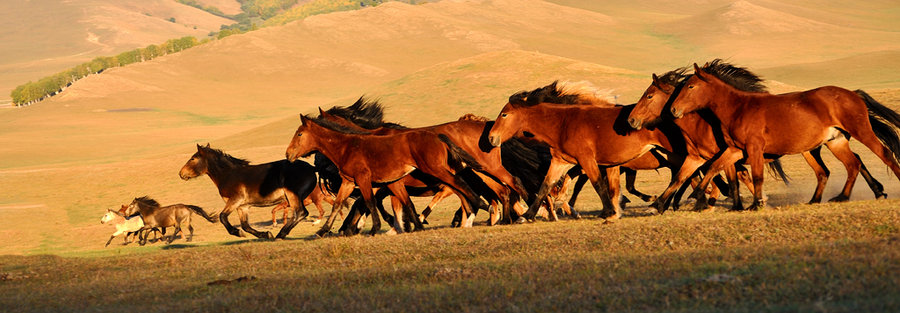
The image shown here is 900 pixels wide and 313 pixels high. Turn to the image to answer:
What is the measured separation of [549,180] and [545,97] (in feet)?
6.38

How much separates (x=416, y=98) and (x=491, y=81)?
499cm

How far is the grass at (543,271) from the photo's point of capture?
662cm

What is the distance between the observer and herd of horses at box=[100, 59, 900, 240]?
12375 mm

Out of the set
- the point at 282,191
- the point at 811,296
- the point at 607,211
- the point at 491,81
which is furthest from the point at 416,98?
the point at 811,296

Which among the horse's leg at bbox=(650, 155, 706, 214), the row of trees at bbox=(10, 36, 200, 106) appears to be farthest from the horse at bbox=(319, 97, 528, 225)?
the row of trees at bbox=(10, 36, 200, 106)

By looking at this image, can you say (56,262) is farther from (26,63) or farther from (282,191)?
(26,63)

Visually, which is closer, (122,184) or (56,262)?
(56,262)

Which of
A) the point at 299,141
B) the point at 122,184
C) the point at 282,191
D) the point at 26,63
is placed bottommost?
the point at 26,63

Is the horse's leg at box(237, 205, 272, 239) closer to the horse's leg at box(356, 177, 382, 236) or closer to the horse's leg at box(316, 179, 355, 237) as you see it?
the horse's leg at box(316, 179, 355, 237)

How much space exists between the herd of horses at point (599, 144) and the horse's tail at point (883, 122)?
17 millimetres

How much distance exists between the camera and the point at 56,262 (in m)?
13.0

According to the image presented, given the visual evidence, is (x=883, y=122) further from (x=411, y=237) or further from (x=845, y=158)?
(x=411, y=237)

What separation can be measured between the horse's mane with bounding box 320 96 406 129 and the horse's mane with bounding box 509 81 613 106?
3.13m

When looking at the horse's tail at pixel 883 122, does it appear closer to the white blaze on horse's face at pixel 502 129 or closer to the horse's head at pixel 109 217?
the white blaze on horse's face at pixel 502 129
